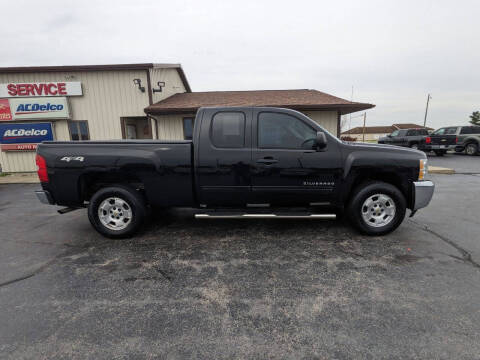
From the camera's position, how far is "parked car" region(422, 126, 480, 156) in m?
16.2

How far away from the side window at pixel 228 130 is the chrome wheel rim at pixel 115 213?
5.80 feet

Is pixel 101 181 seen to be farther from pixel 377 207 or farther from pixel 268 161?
pixel 377 207

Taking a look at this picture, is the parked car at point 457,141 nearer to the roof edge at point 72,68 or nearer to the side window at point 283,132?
the side window at point 283,132

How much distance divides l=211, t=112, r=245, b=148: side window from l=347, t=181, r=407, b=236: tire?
2.00 metres

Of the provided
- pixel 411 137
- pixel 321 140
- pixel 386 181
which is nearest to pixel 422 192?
pixel 386 181

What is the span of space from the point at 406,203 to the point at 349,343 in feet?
9.20

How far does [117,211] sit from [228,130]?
2.20m

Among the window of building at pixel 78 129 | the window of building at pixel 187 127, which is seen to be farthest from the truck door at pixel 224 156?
the window of building at pixel 78 129

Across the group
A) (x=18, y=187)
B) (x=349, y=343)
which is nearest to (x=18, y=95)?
(x=18, y=187)

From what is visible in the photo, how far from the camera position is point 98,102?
1172cm

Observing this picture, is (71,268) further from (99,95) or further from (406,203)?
(99,95)

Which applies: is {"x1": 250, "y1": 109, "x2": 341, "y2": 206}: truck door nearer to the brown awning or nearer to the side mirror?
the side mirror

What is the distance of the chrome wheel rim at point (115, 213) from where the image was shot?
12.9ft

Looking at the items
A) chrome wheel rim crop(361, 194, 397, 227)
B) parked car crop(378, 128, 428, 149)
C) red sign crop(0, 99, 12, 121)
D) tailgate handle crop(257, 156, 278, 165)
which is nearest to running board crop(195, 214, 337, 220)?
chrome wheel rim crop(361, 194, 397, 227)
